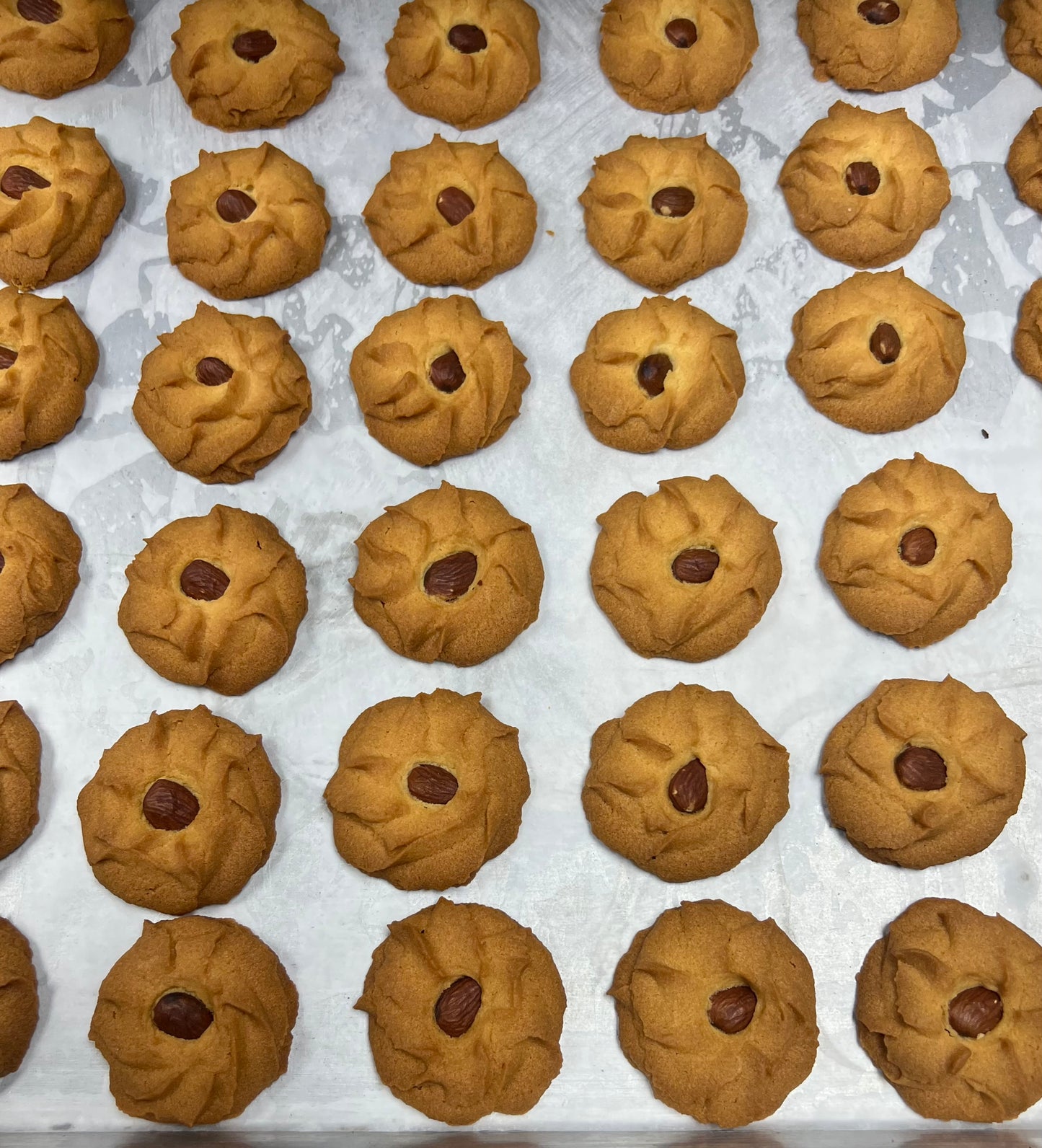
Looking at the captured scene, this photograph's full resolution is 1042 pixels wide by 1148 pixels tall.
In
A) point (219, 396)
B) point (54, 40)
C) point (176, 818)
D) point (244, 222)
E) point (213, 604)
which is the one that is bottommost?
point (176, 818)

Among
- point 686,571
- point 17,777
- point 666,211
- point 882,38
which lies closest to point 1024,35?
point 882,38

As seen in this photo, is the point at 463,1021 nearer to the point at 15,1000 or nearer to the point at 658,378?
the point at 15,1000

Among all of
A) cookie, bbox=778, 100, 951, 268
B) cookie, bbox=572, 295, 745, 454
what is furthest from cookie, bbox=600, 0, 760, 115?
cookie, bbox=572, 295, 745, 454

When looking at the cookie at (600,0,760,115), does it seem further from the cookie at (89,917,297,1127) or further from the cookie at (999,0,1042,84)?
the cookie at (89,917,297,1127)

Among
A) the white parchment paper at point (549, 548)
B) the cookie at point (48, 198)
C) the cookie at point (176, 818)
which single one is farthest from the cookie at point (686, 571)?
the cookie at point (48, 198)

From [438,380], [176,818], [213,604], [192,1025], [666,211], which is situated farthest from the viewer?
[666,211]

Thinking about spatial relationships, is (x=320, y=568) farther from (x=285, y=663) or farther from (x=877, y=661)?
(x=877, y=661)

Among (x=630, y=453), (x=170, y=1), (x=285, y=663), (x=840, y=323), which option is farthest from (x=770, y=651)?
(x=170, y=1)
